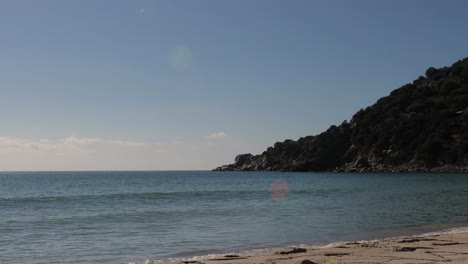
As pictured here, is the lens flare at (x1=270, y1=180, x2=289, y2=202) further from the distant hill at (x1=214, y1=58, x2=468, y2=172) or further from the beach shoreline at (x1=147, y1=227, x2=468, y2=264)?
the distant hill at (x1=214, y1=58, x2=468, y2=172)

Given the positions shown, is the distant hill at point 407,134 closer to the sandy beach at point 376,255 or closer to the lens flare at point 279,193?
the lens flare at point 279,193

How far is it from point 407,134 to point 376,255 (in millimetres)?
120183

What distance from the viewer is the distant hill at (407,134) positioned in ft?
375

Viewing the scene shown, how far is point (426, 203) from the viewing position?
34.6 m

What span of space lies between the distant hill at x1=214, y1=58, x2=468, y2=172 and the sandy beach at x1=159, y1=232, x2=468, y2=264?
99.1m

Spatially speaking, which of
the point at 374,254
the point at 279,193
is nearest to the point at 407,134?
the point at 279,193

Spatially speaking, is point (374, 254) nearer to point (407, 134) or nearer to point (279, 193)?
point (279, 193)

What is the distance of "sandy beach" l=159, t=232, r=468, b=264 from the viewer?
1156 centimetres

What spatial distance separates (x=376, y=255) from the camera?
12414 millimetres

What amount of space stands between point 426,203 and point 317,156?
126 meters

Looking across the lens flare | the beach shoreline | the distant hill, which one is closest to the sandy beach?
the beach shoreline

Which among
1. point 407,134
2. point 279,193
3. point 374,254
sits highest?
point 407,134

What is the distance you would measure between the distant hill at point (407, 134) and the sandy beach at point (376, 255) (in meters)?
99.1

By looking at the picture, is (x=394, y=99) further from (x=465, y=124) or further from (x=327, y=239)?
(x=327, y=239)
